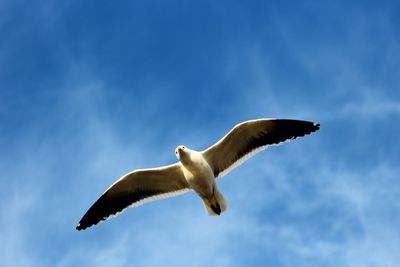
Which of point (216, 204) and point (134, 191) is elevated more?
point (134, 191)

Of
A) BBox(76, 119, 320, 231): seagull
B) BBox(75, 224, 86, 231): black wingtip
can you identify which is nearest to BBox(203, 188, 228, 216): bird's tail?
BBox(76, 119, 320, 231): seagull

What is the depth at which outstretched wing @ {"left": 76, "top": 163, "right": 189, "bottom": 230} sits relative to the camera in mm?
14703

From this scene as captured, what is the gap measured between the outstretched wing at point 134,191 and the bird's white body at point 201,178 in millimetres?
619

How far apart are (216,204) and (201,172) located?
826mm

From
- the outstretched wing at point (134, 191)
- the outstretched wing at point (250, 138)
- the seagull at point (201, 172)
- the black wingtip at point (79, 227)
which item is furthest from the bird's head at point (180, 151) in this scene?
the black wingtip at point (79, 227)

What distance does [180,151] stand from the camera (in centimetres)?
1392

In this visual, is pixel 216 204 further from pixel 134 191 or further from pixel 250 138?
pixel 134 191

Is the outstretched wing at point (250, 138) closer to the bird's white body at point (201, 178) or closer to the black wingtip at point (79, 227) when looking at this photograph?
the bird's white body at point (201, 178)

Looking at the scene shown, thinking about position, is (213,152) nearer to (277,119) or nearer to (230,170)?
(230,170)

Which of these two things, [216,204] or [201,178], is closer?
[201,178]

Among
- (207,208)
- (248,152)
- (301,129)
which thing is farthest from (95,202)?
(301,129)

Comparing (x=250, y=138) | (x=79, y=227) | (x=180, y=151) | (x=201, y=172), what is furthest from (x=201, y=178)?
(x=79, y=227)

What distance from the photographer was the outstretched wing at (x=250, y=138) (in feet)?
47.0

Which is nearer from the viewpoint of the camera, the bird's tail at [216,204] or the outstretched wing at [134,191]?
the bird's tail at [216,204]
